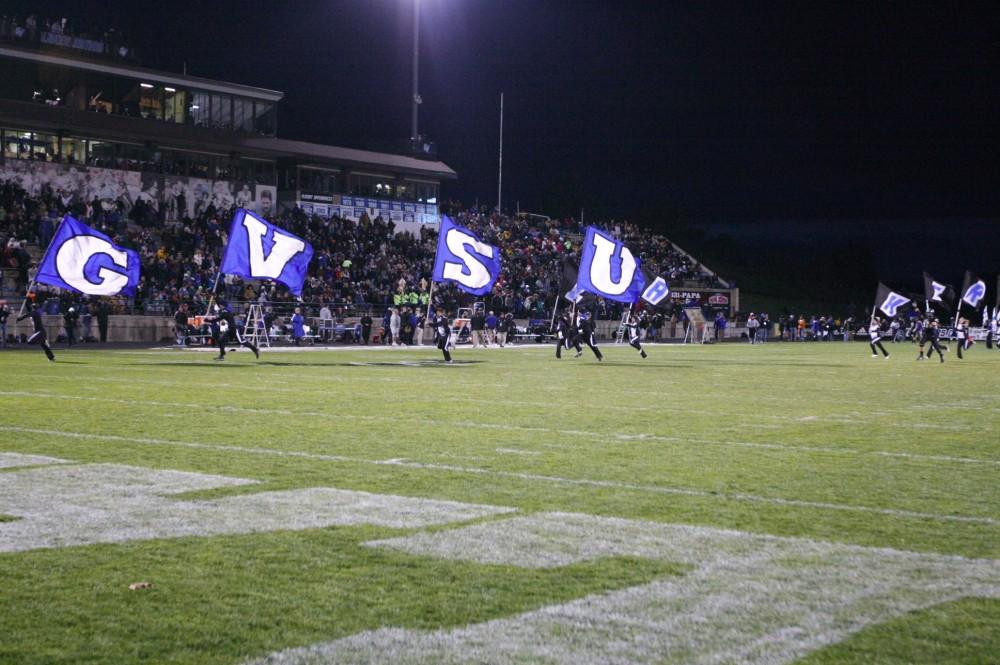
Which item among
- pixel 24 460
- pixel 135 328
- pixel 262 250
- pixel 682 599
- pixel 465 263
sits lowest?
pixel 24 460

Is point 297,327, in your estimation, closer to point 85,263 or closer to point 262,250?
point 262,250

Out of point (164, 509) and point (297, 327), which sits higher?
point (297, 327)

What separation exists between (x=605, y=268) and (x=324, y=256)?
20.4 metres

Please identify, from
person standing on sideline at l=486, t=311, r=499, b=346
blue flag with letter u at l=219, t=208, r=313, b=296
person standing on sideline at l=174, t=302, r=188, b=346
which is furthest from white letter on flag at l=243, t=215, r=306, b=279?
person standing on sideline at l=486, t=311, r=499, b=346

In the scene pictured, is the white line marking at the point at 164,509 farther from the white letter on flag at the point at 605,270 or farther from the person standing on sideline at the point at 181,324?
the person standing on sideline at the point at 181,324

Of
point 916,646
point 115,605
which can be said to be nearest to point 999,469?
point 916,646

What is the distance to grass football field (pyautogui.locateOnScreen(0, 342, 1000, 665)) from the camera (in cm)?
453

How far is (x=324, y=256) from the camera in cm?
5038

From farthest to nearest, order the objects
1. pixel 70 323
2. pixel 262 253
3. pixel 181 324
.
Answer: pixel 181 324
pixel 70 323
pixel 262 253

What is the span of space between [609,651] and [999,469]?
21.9ft

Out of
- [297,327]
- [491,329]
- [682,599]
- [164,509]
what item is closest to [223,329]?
[297,327]

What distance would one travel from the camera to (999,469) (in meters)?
9.77

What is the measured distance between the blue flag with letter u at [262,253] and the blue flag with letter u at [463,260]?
3555mm

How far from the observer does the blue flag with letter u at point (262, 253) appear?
2947 cm
